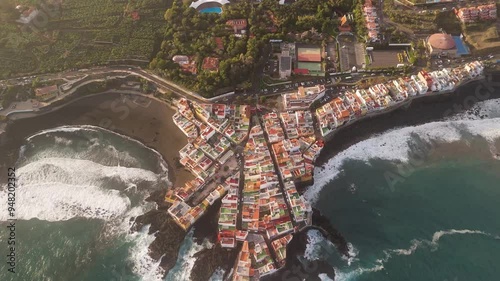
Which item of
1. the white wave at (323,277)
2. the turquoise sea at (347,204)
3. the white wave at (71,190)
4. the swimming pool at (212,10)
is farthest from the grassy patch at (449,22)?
the white wave at (71,190)

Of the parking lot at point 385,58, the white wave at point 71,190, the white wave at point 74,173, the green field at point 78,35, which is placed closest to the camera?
the white wave at point 71,190

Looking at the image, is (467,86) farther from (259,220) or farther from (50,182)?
(50,182)

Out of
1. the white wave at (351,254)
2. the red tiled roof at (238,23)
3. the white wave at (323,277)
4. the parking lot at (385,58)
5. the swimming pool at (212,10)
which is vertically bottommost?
the white wave at (323,277)

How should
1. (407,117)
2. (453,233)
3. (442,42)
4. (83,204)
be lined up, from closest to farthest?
(453,233) < (83,204) < (407,117) < (442,42)

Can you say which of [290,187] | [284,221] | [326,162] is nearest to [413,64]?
[326,162]

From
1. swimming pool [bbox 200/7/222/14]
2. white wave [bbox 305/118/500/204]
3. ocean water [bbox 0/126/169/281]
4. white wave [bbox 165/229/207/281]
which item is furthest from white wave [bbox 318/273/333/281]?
swimming pool [bbox 200/7/222/14]

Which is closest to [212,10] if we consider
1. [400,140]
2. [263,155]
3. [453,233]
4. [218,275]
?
[263,155]

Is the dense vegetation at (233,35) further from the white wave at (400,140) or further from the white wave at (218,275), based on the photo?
the white wave at (218,275)

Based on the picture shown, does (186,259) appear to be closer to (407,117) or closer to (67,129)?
(67,129)
